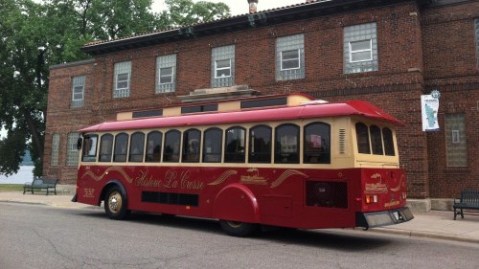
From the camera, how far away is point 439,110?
1644cm

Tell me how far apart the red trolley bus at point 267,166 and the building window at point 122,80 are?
33.7 ft

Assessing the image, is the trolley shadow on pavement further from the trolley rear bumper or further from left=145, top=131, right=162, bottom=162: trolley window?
left=145, top=131, right=162, bottom=162: trolley window

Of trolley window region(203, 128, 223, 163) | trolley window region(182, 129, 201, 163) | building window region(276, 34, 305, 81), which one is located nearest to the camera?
trolley window region(203, 128, 223, 163)

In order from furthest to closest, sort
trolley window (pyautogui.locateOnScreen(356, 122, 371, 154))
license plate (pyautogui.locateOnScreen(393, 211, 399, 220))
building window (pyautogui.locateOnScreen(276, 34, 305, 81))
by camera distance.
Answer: building window (pyautogui.locateOnScreen(276, 34, 305, 81))
license plate (pyautogui.locateOnScreen(393, 211, 399, 220))
trolley window (pyautogui.locateOnScreen(356, 122, 371, 154))

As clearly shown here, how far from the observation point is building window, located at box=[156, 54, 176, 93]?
21922mm

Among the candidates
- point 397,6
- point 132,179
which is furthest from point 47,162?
point 397,6

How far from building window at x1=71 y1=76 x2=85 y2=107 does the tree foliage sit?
19.4ft

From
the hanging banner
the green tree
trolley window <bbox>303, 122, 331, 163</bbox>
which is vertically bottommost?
trolley window <bbox>303, 122, 331, 163</bbox>

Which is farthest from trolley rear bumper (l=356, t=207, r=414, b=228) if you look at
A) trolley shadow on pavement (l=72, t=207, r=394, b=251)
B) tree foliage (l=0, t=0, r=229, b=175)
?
tree foliage (l=0, t=0, r=229, b=175)

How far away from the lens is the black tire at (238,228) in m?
10.5

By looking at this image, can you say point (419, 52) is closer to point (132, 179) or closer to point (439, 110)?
point (439, 110)

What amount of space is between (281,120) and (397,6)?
9166 millimetres

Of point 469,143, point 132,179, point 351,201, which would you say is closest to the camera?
point 351,201

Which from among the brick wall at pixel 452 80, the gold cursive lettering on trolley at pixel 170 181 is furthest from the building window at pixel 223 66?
the gold cursive lettering on trolley at pixel 170 181
